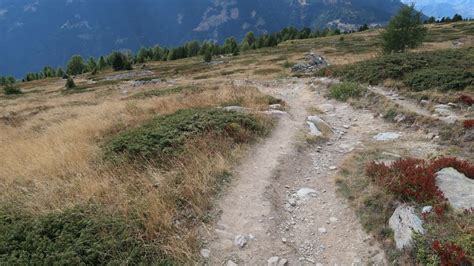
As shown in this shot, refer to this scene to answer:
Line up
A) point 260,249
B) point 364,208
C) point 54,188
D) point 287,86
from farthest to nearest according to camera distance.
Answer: point 287,86 → point 54,188 → point 364,208 → point 260,249

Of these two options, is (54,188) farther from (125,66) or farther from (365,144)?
(125,66)

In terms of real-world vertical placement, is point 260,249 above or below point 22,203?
below

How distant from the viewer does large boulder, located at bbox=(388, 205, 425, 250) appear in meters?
6.00

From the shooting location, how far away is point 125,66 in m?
85.2

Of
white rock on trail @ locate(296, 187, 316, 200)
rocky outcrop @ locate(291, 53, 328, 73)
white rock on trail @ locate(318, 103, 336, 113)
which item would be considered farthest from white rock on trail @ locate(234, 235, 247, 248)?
rocky outcrop @ locate(291, 53, 328, 73)

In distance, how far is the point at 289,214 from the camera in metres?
7.83

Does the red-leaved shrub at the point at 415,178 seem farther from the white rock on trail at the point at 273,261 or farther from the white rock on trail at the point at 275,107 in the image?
the white rock on trail at the point at 275,107

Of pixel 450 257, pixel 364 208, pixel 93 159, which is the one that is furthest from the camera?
pixel 93 159

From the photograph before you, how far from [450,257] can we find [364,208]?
2.20 metres

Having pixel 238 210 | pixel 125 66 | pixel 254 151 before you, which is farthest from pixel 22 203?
pixel 125 66

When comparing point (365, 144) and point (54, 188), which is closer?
point (54, 188)

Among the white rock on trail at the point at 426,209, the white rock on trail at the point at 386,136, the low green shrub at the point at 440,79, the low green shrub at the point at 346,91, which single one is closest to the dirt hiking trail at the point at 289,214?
the white rock on trail at the point at 386,136

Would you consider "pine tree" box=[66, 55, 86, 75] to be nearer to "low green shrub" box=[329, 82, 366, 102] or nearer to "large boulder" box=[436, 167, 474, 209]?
"low green shrub" box=[329, 82, 366, 102]

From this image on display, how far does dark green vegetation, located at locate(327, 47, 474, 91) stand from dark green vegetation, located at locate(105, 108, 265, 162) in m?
11.3
